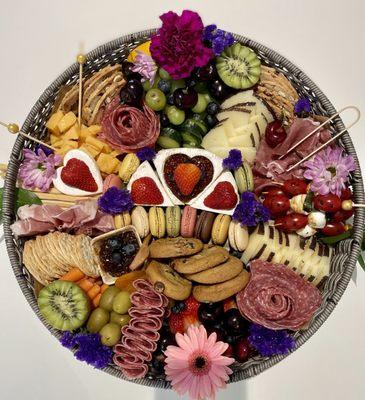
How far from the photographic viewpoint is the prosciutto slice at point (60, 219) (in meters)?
2.22

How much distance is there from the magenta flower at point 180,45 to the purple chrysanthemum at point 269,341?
1175 millimetres

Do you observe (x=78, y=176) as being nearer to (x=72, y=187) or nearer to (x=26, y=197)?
(x=72, y=187)

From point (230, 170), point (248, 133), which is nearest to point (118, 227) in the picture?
point (230, 170)

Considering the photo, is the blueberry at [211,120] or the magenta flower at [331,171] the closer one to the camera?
the magenta flower at [331,171]

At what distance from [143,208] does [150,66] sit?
67 cm

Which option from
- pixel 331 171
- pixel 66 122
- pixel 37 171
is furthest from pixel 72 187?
pixel 331 171

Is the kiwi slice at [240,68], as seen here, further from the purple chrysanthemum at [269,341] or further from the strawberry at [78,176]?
the purple chrysanthemum at [269,341]

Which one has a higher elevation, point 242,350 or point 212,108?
point 212,108

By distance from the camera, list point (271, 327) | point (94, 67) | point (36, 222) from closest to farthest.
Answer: point (271, 327)
point (36, 222)
point (94, 67)

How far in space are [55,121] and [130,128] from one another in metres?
0.37

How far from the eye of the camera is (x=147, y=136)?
2342 millimetres

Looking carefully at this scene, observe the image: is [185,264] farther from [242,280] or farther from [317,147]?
[317,147]

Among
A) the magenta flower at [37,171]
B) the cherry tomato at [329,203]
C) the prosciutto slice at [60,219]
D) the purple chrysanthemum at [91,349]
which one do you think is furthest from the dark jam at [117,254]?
the cherry tomato at [329,203]

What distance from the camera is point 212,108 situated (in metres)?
2.42
